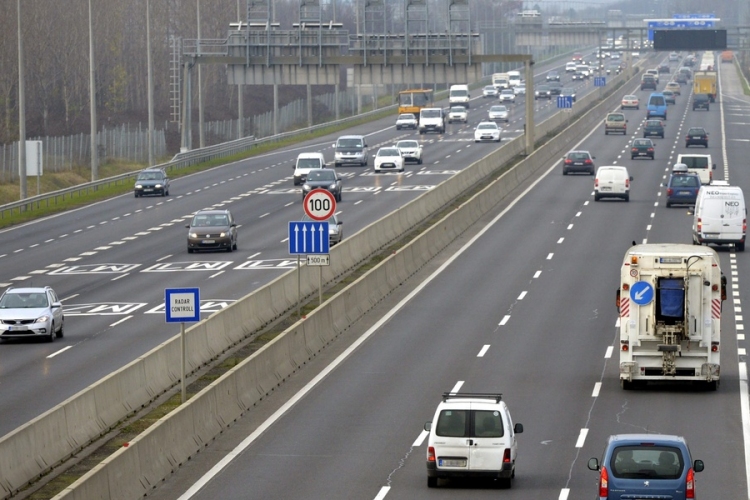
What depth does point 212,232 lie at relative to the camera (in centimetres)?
5284

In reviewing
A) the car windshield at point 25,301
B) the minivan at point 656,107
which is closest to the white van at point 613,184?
the car windshield at point 25,301

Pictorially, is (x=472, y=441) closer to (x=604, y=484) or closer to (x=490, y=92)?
(x=604, y=484)

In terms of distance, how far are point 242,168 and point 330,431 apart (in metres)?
64.6

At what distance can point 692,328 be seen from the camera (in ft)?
95.8

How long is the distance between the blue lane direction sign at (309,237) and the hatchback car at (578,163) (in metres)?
43.5

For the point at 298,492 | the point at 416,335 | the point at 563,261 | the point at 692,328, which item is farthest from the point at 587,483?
the point at 563,261

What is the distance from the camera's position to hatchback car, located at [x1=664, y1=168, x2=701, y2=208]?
205 ft

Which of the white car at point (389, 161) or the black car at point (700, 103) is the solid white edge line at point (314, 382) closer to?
the white car at point (389, 161)

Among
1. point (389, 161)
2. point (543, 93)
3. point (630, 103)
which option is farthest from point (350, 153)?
point (543, 93)

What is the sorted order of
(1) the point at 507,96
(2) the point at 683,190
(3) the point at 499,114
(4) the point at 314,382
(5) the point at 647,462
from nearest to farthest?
(5) the point at 647,462, (4) the point at 314,382, (2) the point at 683,190, (3) the point at 499,114, (1) the point at 507,96

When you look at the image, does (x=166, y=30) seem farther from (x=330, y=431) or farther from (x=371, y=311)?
(x=330, y=431)

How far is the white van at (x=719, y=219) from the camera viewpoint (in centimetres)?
5003

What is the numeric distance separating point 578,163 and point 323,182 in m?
15.3

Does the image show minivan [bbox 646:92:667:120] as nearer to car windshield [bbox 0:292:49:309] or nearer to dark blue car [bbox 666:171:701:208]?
dark blue car [bbox 666:171:701:208]
